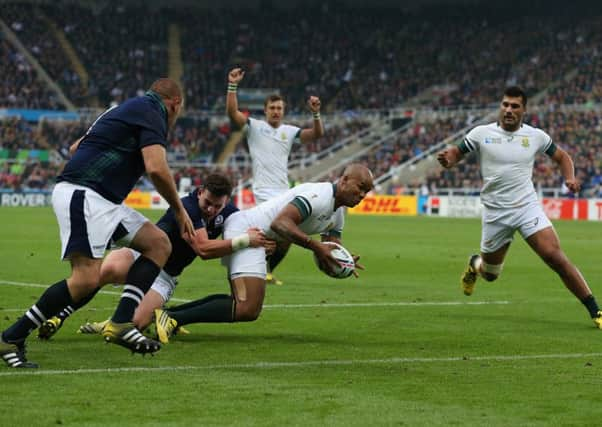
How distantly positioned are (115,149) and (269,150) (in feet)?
27.0

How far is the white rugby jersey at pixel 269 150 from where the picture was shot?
Answer: 16.8 metres

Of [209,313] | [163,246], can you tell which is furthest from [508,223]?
[163,246]

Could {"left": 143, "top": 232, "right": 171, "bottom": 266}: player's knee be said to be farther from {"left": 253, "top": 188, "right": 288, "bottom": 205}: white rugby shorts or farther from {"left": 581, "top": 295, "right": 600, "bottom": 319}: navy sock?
{"left": 253, "top": 188, "right": 288, "bottom": 205}: white rugby shorts

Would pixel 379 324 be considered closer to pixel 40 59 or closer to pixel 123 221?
pixel 123 221

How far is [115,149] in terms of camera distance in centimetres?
873

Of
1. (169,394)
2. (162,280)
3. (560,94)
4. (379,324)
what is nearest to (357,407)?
(169,394)

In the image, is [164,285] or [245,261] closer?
[245,261]

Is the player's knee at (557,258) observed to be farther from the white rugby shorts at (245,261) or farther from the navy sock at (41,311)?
the navy sock at (41,311)

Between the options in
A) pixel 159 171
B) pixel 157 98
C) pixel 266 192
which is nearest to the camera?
pixel 159 171

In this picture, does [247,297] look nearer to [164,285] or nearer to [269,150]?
[164,285]

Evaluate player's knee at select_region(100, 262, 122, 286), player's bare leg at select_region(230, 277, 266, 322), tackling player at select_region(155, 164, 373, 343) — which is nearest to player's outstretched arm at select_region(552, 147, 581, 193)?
tackling player at select_region(155, 164, 373, 343)

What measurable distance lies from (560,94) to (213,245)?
53.0 meters

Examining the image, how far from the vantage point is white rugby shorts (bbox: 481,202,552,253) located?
12438 millimetres

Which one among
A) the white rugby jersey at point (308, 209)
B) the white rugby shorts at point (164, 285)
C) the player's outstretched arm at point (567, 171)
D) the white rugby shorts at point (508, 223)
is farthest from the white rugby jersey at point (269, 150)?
the white rugby shorts at point (164, 285)
